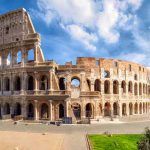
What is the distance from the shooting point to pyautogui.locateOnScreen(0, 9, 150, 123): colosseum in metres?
52.4

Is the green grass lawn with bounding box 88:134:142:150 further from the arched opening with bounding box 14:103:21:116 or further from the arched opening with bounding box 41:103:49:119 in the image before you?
the arched opening with bounding box 14:103:21:116

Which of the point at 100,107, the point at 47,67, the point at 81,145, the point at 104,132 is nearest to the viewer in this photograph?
the point at 81,145

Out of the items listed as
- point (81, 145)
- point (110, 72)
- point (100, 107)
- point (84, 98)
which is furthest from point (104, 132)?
point (110, 72)

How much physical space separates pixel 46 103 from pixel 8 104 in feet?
28.2

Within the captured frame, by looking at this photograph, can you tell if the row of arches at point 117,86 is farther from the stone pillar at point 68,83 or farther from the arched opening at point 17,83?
the arched opening at point 17,83

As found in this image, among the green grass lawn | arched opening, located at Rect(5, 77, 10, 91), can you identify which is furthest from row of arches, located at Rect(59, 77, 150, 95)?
the green grass lawn

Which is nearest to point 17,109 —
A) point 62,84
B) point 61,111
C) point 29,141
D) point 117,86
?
point 61,111

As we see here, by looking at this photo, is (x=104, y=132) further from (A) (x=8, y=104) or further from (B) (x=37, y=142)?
(A) (x=8, y=104)

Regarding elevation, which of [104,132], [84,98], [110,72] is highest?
[110,72]

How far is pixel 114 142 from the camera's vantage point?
108ft

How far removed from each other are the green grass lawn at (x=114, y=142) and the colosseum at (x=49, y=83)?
14886 millimetres

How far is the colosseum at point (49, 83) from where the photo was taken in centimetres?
5241

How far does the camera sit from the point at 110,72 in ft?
193

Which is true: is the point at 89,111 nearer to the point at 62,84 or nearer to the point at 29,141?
the point at 62,84
